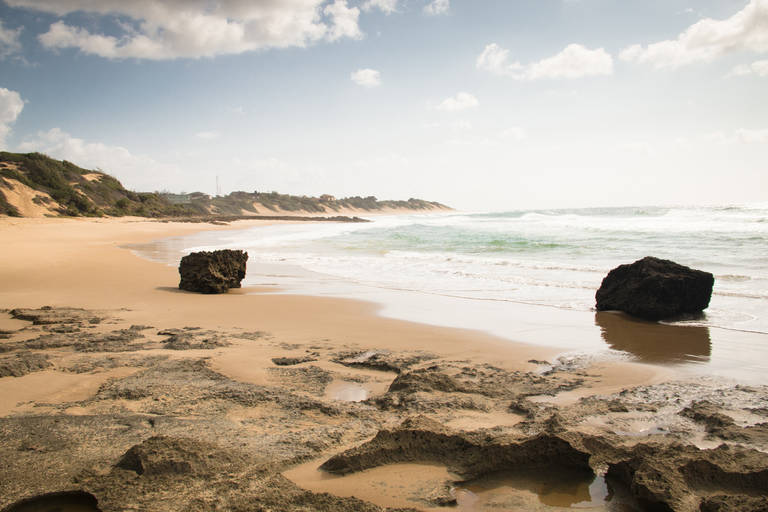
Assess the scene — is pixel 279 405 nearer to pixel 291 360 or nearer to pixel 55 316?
pixel 291 360

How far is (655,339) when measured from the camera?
592 centimetres

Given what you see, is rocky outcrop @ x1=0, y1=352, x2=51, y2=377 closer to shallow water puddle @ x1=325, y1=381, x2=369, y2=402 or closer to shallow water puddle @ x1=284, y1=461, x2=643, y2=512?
shallow water puddle @ x1=325, y1=381, x2=369, y2=402

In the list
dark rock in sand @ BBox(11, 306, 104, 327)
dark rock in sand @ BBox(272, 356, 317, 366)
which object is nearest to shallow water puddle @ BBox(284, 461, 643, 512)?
dark rock in sand @ BBox(272, 356, 317, 366)

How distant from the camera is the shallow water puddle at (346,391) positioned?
3604mm

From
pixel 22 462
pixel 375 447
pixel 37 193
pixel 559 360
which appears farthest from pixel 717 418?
pixel 37 193

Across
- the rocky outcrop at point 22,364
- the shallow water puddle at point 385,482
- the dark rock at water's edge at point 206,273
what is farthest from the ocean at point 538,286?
the rocky outcrop at point 22,364

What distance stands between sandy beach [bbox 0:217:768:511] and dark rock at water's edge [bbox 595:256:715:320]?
2778mm

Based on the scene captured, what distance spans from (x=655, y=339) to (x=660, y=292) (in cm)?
146

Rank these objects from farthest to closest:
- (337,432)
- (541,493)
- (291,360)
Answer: (291,360)
(337,432)
(541,493)

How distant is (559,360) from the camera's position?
191 inches

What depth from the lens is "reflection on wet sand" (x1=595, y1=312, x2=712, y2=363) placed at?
5.10 metres

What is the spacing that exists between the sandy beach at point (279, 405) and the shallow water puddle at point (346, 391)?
0.06ft

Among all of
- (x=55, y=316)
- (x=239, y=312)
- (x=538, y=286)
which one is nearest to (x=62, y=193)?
(x=55, y=316)

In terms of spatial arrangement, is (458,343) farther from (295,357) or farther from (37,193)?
(37,193)
